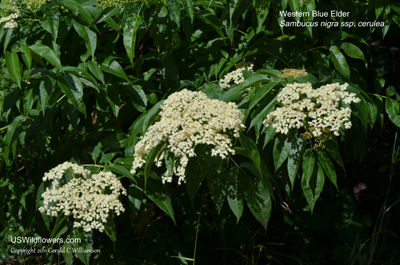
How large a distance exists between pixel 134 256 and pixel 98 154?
3.05 feet

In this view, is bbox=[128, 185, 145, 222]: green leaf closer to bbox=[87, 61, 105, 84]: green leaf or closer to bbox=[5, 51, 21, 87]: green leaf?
bbox=[87, 61, 105, 84]: green leaf

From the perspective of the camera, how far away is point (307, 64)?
3.39m

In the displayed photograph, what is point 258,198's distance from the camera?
257 cm

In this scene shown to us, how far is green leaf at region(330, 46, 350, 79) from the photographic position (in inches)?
122

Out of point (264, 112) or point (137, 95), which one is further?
point (137, 95)

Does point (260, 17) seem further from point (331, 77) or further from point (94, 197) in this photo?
point (94, 197)

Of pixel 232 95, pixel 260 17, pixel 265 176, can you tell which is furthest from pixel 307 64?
pixel 265 176

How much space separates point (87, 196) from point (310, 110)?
1180 millimetres

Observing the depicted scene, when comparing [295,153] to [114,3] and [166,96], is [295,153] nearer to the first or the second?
[166,96]

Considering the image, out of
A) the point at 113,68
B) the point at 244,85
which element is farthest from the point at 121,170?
the point at 244,85

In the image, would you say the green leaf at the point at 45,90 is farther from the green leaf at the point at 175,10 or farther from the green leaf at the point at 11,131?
the green leaf at the point at 175,10

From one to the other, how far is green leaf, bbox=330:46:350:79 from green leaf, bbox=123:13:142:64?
3.88 ft

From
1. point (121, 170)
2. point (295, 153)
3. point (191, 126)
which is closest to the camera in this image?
point (191, 126)
